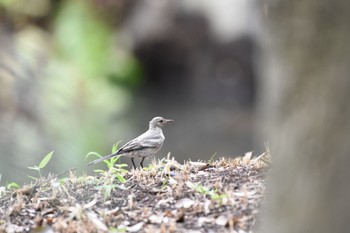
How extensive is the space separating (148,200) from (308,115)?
58.8 inches

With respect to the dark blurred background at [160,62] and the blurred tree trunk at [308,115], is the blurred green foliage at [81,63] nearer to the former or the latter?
the dark blurred background at [160,62]

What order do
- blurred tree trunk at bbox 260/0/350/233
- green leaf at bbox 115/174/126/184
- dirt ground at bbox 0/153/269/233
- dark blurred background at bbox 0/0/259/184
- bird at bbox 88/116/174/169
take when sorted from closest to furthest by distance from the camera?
blurred tree trunk at bbox 260/0/350/233 → dirt ground at bbox 0/153/269/233 → green leaf at bbox 115/174/126/184 → bird at bbox 88/116/174/169 → dark blurred background at bbox 0/0/259/184

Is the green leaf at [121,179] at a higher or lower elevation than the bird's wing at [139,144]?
lower

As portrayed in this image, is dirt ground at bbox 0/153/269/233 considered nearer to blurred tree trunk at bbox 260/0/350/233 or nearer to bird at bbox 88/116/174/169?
bird at bbox 88/116/174/169

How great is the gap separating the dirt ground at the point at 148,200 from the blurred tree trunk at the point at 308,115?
91cm

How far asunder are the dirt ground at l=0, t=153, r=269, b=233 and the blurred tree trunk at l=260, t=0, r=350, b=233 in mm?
910

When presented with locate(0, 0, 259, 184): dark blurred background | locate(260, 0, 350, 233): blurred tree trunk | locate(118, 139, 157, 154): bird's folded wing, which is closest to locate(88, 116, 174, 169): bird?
locate(118, 139, 157, 154): bird's folded wing

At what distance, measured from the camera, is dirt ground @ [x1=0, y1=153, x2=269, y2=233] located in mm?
3633

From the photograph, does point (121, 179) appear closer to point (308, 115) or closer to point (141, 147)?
point (141, 147)

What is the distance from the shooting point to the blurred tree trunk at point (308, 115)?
2508 mm

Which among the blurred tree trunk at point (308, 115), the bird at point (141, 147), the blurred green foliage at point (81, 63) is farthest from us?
the blurred green foliage at point (81, 63)

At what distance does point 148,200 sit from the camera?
154 inches

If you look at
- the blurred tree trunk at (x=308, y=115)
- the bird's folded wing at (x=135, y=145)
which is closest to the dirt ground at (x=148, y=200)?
the bird's folded wing at (x=135, y=145)

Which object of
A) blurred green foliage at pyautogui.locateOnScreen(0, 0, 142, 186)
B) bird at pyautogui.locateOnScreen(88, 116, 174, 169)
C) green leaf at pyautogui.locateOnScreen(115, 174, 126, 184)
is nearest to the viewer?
green leaf at pyautogui.locateOnScreen(115, 174, 126, 184)
